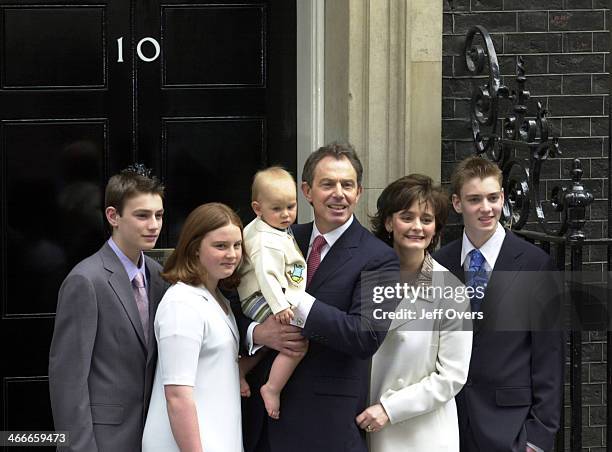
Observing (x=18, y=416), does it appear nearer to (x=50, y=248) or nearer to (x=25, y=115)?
(x=50, y=248)

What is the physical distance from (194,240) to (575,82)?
310 cm

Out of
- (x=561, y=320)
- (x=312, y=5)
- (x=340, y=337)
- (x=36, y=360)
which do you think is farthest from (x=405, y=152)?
(x=36, y=360)

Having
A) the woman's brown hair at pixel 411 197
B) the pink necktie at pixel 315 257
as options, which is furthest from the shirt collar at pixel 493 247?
the pink necktie at pixel 315 257

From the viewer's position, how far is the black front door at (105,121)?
693cm

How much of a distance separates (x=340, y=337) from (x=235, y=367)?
46 centimetres

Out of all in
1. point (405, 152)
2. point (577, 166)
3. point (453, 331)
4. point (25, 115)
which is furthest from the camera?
point (25, 115)

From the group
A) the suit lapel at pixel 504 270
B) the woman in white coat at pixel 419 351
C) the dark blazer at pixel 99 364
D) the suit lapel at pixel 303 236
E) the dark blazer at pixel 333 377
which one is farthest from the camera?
the suit lapel at pixel 504 270

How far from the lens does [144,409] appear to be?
4570 mm

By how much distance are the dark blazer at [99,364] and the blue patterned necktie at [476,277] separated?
143 centimetres

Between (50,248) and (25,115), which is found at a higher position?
(25,115)

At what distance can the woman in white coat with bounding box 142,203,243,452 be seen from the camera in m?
4.31

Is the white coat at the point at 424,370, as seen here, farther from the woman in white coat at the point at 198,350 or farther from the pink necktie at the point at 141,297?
the pink necktie at the point at 141,297

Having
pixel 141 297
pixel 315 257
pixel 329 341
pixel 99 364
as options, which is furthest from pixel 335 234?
pixel 99 364

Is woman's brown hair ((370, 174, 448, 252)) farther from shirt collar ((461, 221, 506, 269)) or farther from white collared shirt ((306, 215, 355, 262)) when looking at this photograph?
shirt collar ((461, 221, 506, 269))
